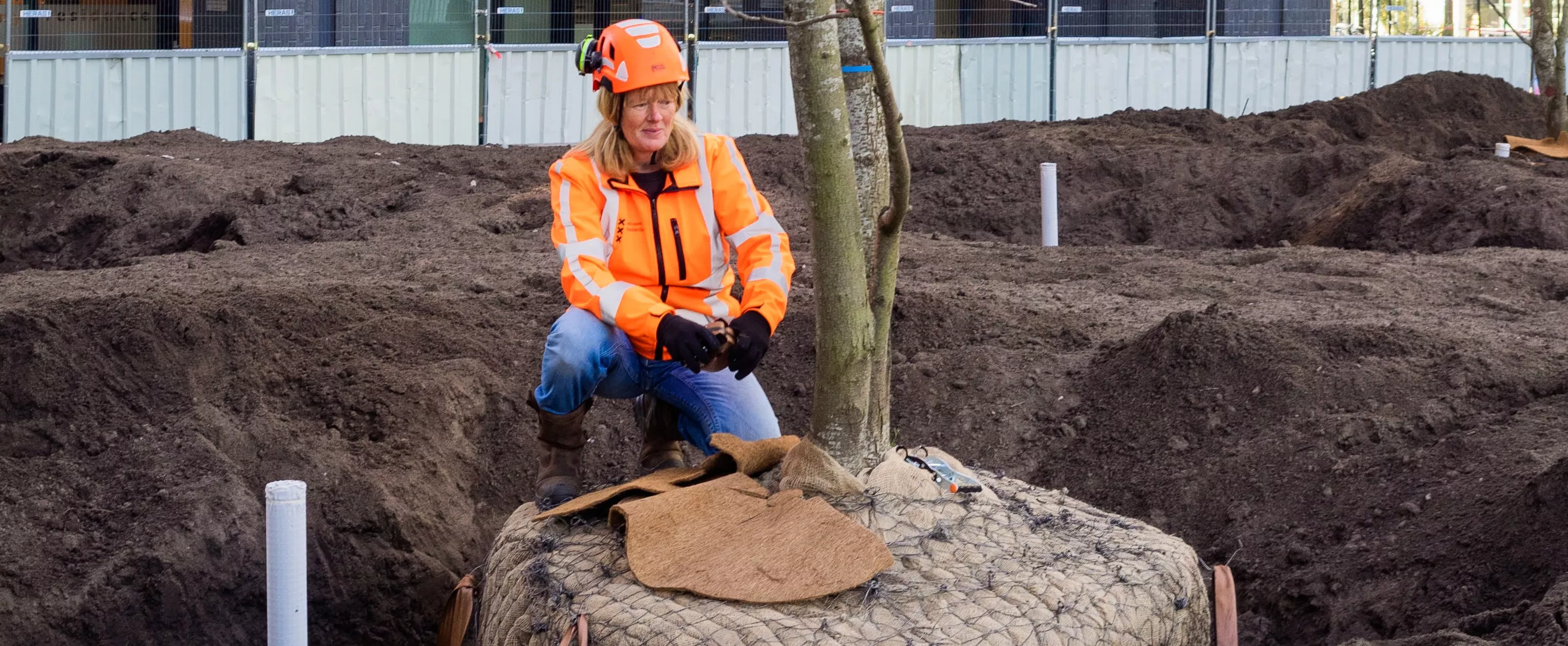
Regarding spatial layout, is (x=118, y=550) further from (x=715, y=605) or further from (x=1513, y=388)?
(x=1513, y=388)

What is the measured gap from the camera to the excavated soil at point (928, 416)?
3783 millimetres

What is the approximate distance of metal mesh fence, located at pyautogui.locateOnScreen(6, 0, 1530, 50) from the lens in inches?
449

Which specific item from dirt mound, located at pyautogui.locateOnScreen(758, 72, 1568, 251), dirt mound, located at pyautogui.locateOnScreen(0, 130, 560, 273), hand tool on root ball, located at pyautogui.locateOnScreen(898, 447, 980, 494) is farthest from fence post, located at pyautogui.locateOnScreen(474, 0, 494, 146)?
hand tool on root ball, located at pyautogui.locateOnScreen(898, 447, 980, 494)

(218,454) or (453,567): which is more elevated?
(218,454)

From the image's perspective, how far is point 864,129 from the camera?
12.5ft

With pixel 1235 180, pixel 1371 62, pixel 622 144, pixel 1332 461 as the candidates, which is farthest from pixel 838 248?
pixel 1371 62

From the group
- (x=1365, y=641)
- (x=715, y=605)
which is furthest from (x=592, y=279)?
(x=1365, y=641)

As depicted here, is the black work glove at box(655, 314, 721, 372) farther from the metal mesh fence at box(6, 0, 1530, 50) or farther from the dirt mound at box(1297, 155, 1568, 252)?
the metal mesh fence at box(6, 0, 1530, 50)

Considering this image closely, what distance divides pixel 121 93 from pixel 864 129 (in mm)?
9525

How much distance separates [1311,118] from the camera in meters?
11.8

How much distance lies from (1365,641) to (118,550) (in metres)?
3.17

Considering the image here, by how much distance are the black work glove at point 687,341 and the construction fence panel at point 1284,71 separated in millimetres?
11782

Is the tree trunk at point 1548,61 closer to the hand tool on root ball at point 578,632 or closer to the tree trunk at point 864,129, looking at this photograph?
the tree trunk at point 864,129

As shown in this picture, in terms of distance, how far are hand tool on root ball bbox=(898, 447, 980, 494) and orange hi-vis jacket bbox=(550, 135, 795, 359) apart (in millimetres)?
460
